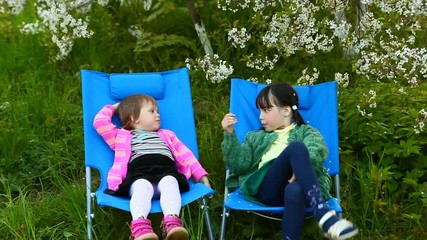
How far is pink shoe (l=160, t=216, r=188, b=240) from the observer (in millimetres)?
3311

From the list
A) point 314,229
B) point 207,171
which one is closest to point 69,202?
point 207,171

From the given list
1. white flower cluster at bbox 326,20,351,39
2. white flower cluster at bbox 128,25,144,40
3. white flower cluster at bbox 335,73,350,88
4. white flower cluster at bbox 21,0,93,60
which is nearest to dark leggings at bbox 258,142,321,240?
white flower cluster at bbox 335,73,350,88

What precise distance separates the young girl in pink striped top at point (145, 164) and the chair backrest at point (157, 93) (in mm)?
106

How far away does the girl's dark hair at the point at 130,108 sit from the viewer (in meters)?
4.09

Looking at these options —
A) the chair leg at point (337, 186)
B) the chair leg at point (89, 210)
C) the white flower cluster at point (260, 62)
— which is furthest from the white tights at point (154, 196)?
the white flower cluster at point (260, 62)

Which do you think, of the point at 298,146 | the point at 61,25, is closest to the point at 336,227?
the point at 298,146

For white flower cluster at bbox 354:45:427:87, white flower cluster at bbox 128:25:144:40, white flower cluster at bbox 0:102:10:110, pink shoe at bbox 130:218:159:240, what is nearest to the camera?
pink shoe at bbox 130:218:159:240

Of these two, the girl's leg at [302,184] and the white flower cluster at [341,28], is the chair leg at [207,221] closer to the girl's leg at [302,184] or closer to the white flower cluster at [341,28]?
the girl's leg at [302,184]

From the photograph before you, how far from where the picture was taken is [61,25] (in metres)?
5.26

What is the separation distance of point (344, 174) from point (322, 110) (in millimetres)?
447

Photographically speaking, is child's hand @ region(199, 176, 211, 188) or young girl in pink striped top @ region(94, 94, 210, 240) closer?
young girl in pink striped top @ region(94, 94, 210, 240)

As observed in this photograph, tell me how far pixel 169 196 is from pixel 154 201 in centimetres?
14

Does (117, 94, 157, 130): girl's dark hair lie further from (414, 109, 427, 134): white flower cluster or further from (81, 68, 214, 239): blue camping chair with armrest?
(414, 109, 427, 134): white flower cluster

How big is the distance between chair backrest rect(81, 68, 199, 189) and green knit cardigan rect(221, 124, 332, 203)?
0.41 metres
